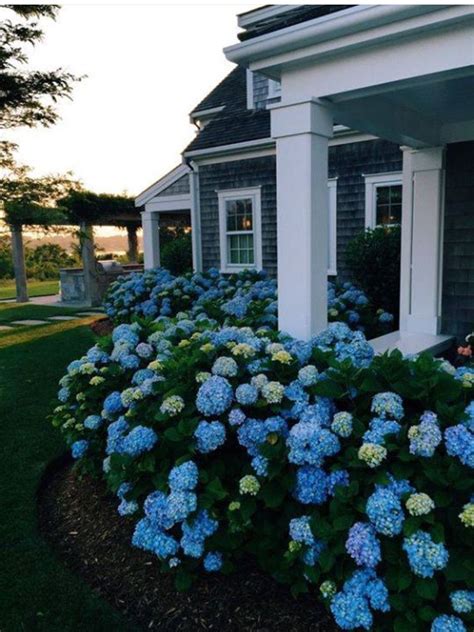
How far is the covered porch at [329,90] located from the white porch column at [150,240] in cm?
807

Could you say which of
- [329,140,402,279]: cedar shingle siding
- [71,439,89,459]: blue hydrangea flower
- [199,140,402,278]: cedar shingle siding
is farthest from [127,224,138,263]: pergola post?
[71,439,89,459]: blue hydrangea flower

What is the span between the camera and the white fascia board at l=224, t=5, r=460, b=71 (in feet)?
8.76

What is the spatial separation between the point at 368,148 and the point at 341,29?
5.34 metres

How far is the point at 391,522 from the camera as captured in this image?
180 cm

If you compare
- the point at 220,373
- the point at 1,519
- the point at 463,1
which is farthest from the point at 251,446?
the point at 463,1

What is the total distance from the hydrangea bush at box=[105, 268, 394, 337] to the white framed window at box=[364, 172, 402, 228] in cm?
179

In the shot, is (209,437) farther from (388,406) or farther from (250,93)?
(250,93)

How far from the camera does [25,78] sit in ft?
23.7

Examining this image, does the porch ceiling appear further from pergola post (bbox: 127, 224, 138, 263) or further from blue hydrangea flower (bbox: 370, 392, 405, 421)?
pergola post (bbox: 127, 224, 138, 263)

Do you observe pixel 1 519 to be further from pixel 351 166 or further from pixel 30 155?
pixel 351 166

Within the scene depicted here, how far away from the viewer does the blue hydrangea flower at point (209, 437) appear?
2223 millimetres

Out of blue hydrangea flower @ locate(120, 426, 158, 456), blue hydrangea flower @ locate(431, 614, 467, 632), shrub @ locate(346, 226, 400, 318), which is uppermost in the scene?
shrub @ locate(346, 226, 400, 318)

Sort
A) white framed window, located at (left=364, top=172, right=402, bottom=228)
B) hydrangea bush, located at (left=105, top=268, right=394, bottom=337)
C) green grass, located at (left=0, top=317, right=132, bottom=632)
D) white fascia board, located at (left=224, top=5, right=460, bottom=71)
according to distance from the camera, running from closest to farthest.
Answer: green grass, located at (left=0, top=317, right=132, bottom=632)
white fascia board, located at (left=224, top=5, right=460, bottom=71)
hydrangea bush, located at (left=105, top=268, right=394, bottom=337)
white framed window, located at (left=364, top=172, right=402, bottom=228)

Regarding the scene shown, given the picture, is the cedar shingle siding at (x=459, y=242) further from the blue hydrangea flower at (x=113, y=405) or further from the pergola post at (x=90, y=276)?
the pergola post at (x=90, y=276)
